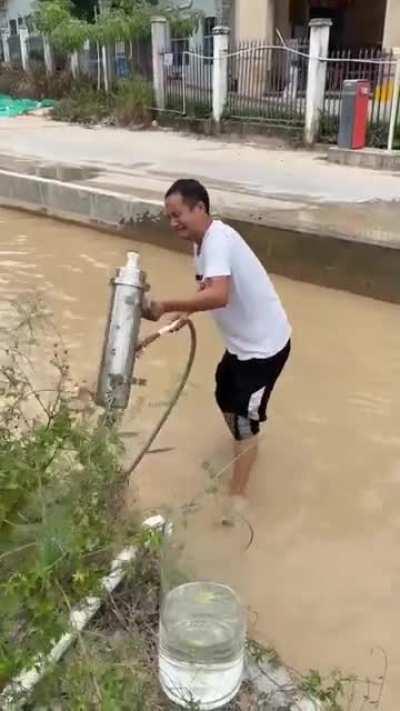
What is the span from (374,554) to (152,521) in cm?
125

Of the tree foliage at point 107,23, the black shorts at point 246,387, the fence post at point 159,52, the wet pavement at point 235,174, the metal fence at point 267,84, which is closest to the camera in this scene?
the black shorts at point 246,387

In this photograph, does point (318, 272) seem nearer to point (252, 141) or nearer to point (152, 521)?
point (152, 521)

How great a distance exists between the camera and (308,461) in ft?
13.7

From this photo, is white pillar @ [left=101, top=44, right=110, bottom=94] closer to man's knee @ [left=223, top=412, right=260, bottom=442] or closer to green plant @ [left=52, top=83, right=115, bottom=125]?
green plant @ [left=52, top=83, right=115, bottom=125]

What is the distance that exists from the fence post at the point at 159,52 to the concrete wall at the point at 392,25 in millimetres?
4414

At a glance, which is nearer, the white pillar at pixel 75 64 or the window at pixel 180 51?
the window at pixel 180 51

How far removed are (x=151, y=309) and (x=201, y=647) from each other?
116 cm

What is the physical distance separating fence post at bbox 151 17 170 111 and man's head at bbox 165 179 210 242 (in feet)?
43.3

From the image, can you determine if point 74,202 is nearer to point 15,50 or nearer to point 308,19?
point 308,19

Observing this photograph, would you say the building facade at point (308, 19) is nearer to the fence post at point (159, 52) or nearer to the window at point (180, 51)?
the window at point (180, 51)

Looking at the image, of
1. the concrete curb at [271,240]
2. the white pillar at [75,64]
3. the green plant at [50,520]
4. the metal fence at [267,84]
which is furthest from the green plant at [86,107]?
the green plant at [50,520]

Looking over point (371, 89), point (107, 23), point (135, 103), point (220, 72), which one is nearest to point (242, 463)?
point (371, 89)

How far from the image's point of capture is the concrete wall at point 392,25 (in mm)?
13539

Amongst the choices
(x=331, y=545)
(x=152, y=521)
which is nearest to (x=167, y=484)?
(x=331, y=545)
